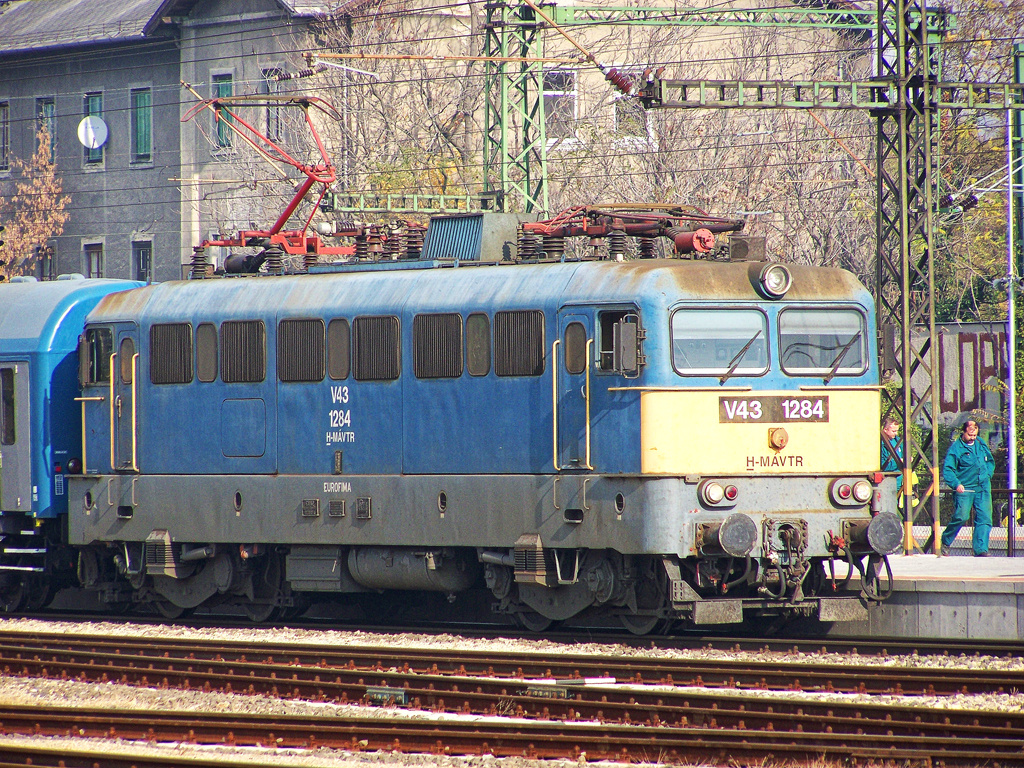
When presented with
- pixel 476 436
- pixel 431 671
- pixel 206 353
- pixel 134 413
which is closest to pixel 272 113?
pixel 134 413

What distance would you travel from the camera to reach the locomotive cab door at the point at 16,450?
18.2 meters

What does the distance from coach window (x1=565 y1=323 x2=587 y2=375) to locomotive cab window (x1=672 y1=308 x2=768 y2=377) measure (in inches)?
34.0

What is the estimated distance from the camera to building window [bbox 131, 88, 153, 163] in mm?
44656

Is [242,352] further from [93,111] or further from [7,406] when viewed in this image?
[93,111]

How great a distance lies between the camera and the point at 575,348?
47.3ft

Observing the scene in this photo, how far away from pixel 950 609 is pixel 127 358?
30.6 ft

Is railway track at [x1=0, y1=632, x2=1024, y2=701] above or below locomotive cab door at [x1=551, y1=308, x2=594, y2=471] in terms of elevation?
below

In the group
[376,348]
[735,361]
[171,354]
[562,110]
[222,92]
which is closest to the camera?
[735,361]

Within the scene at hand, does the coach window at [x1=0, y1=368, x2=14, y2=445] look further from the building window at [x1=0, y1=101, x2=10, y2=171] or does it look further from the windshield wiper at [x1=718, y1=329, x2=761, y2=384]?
the building window at [x1=0, y1=101, x2=10, y2=171]

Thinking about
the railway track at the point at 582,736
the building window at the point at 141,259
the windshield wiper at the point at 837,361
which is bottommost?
the railway track at the point at 582,736

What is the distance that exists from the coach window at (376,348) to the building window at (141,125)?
101ft

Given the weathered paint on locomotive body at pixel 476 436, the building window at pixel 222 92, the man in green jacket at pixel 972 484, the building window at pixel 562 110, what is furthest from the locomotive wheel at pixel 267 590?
the building window at pixel 222 92

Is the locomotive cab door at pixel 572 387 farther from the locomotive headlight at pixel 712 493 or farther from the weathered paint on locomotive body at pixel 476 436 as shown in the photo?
the locomotive headlight at pixel 712 493

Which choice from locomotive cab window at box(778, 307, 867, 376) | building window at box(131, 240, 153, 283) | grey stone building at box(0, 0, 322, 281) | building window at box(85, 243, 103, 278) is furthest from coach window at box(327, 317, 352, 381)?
building window at box(85, 243, 103, 278)
